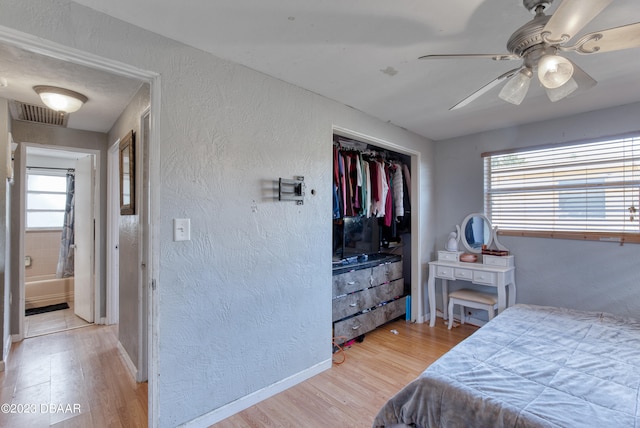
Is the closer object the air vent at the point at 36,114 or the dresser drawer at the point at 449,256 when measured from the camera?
the air vent at the point at 36,114

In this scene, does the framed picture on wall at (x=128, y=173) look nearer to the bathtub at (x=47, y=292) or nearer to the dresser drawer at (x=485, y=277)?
the bathtub at (x=47, y=292)

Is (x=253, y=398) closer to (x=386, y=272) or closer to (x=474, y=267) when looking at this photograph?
(x=386, y=272)

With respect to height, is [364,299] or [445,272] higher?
[445,272]

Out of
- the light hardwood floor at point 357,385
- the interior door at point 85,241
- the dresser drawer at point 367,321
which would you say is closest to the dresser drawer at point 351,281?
the dresser drawer at point 367,321

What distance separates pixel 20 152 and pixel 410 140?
4065mm

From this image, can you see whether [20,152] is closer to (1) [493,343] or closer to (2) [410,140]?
(2) [410,140]

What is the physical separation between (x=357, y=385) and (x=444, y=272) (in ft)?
5.62

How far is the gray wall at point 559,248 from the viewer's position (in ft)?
8.59

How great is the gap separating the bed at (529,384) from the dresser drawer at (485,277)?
41.3 inches

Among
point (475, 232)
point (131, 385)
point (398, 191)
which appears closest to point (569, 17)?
point (398, 191)

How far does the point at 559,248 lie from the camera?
2955 millimetres

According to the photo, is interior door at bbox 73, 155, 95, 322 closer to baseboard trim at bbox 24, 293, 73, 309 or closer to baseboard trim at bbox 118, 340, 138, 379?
baseboard trim at bbox 24, 293, 73, 309

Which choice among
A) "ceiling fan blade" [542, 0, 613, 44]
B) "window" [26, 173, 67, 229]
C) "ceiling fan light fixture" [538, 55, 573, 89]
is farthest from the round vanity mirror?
"window" [26, 173, 67, 229]

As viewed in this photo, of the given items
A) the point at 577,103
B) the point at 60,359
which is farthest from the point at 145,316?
the point at 577,103
